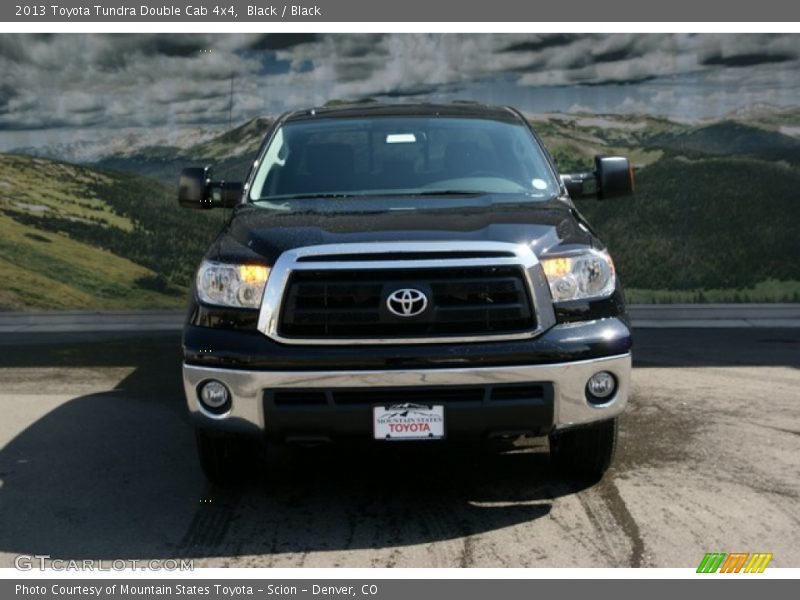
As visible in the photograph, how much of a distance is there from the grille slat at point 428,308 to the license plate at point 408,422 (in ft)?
1.01

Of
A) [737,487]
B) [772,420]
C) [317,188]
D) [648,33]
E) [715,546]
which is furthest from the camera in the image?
[648,33]

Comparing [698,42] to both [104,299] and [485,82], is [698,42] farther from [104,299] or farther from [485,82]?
[104,299]

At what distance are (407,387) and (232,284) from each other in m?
0.90

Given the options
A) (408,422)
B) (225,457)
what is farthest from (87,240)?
(408,422)

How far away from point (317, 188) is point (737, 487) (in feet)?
8.59

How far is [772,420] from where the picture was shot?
705 centimetres

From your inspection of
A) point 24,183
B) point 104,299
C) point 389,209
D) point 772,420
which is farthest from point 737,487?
point 24,183

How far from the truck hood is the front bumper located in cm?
53

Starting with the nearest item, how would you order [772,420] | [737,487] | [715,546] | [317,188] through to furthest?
[715,546] < [737,487] < [317,188] < [772,420]

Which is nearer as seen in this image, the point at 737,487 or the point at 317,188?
the point at 737,487

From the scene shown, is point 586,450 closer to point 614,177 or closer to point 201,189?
point 614,177

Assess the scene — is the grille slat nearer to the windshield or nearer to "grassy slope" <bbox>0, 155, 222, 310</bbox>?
the windshield

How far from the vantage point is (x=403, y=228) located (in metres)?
5.25

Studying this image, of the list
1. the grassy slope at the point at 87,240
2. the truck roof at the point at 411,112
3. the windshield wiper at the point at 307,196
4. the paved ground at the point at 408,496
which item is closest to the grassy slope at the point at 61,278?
the grassy slope at the point at 87,240
